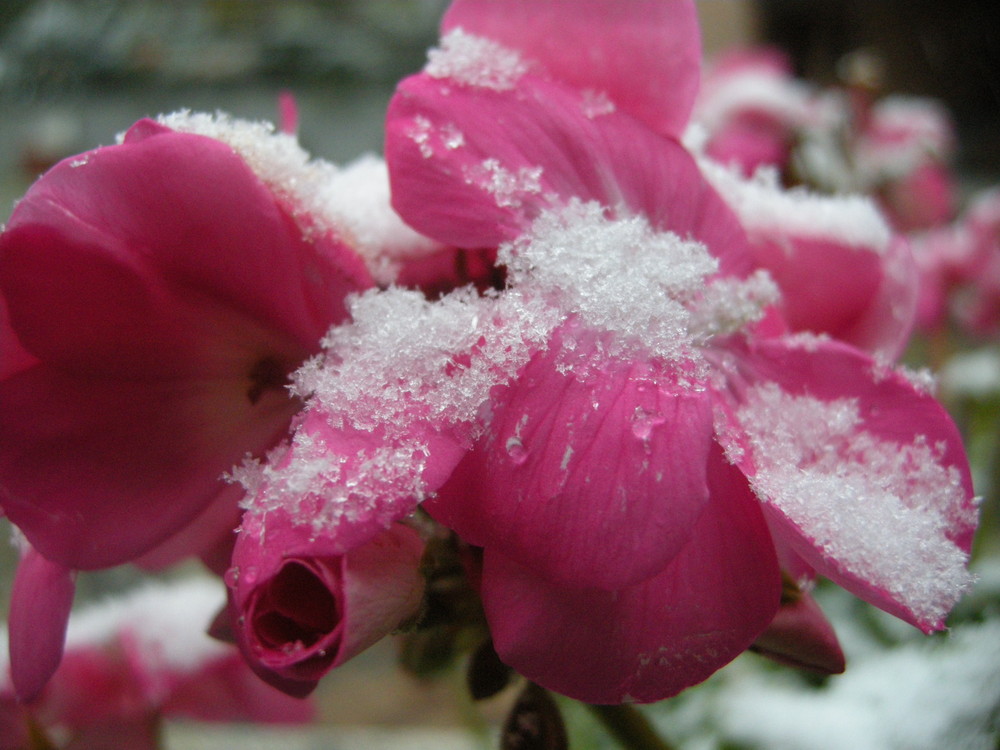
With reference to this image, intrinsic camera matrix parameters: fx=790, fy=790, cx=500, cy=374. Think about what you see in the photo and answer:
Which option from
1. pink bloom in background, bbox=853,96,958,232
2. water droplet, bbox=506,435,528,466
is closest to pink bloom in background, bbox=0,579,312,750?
water droplet, bbox=506,435,528,466

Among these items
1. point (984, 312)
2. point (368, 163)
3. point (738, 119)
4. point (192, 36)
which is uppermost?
point (368, 163)

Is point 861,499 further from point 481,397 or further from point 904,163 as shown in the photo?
point 904,163

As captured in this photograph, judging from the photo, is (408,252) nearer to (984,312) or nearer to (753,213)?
(753,213)

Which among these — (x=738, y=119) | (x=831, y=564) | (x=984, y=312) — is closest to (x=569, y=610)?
(x=831, y=564)

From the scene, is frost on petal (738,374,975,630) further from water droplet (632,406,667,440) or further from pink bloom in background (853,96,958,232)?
pink bloom in background (853,96,958,232)

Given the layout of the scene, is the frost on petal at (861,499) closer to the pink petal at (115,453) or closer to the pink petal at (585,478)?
the pink petal at (585,478)

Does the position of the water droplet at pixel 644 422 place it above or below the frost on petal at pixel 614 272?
below

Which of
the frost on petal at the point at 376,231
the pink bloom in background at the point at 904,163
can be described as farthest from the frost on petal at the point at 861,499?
the pink bloom in background at the point at 904,163
